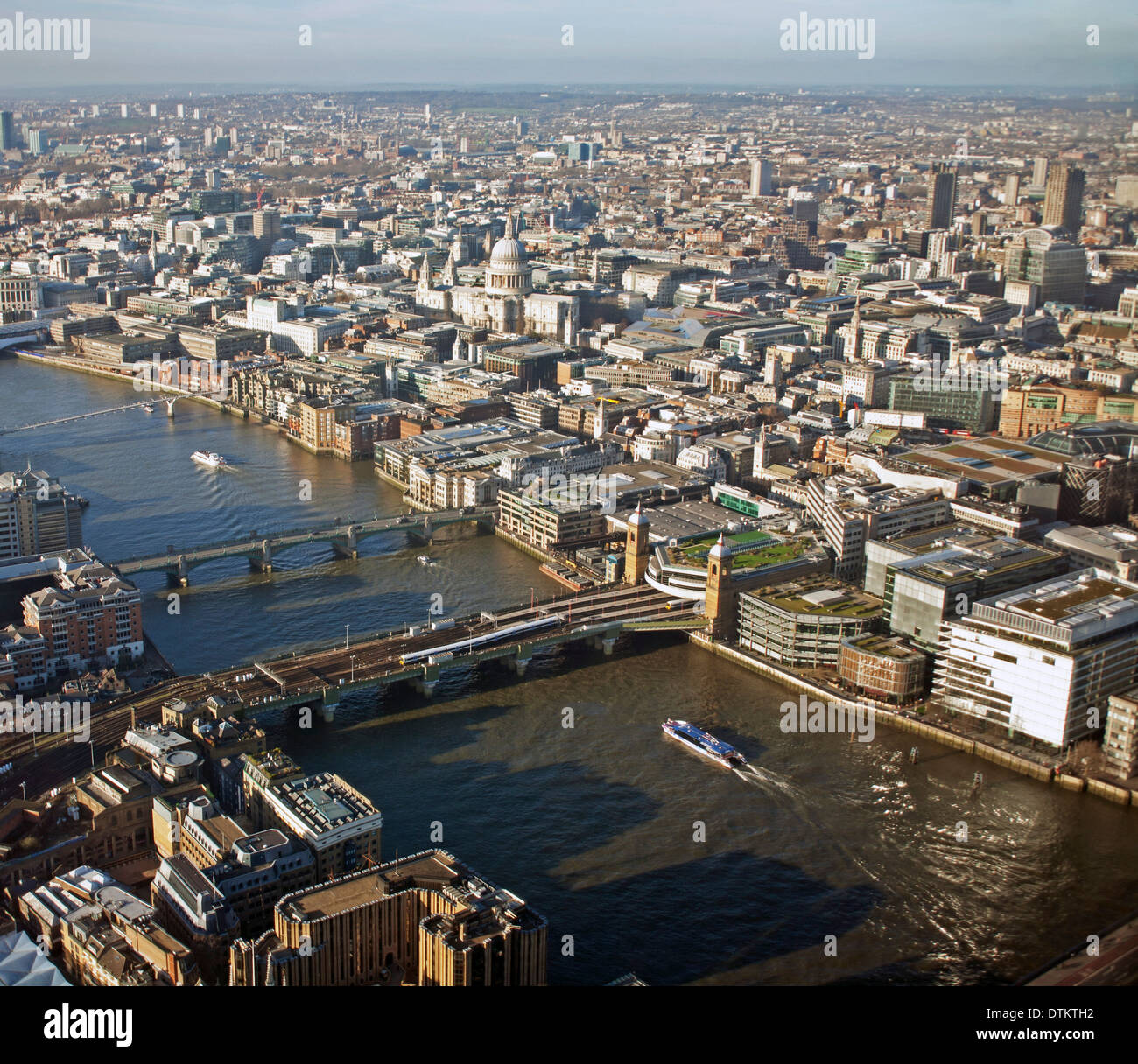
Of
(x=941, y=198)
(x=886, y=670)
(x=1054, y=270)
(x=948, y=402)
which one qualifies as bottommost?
(x=886, y=670)

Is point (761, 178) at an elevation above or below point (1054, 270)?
above

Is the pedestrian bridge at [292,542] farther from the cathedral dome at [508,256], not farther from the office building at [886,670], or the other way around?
the cathedral dome at [508,256]

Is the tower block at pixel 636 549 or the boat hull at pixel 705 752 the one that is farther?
the tower block at pixel 636 549

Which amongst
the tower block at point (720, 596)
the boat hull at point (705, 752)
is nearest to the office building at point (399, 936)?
the boat hull at point (705, 752)

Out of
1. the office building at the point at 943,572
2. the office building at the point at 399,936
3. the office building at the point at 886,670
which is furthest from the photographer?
the office building at the point at 943,572

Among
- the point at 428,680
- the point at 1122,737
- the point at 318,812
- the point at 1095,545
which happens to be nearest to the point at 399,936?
the point at 318,812

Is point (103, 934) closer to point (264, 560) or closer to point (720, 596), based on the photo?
point (720, 596)

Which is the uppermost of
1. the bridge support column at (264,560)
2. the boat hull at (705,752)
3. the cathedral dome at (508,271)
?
the cathedral dome at (508,271)
